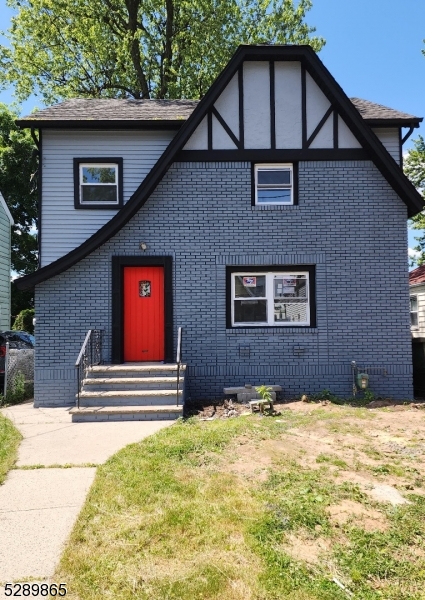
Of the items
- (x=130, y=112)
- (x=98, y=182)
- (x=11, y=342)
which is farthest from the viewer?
(x=11, y=342)

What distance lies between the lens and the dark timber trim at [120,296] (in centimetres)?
872

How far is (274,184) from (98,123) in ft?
14.0

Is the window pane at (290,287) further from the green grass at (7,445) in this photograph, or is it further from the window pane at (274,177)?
the green grass at (7,445)

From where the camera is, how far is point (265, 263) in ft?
28.9


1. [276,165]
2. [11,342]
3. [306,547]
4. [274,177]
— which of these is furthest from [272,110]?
[11,342]

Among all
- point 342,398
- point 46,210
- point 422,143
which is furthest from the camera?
point 422,143

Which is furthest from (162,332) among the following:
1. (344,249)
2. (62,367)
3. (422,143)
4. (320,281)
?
(422,143)

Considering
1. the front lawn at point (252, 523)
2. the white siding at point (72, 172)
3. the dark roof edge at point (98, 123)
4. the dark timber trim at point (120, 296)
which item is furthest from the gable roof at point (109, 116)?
the front lawn at point (252, 523)

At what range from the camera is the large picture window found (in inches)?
352

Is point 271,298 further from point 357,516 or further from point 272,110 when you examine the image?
point 357,516

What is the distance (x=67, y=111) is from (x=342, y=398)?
9.33 metres

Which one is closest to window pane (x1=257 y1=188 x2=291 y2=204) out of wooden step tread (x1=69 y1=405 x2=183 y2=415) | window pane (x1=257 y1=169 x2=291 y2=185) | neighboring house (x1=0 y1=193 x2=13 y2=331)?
window pane (x1=257 y1=169 x2=291 y2=185)

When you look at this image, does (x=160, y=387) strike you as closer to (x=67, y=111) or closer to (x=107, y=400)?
(x=107, y=400)

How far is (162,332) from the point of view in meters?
8.95
